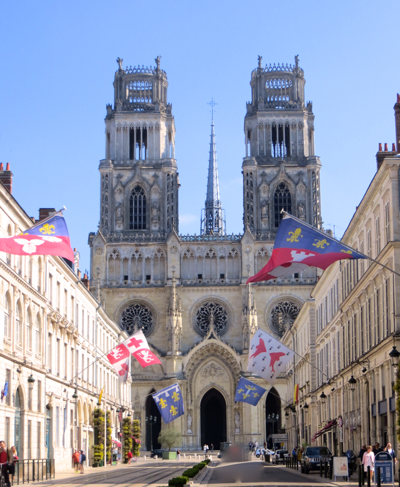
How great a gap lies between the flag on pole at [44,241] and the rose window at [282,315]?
6531cm

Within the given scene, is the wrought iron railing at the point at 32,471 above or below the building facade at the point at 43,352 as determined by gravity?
below

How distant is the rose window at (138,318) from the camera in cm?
9119

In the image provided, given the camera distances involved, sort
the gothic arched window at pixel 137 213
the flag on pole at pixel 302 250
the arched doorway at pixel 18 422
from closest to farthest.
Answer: the flag on pole at pixel 302 250 → the arched doorway at pixel 18 422 → the gothic arched window at pixel 137 213

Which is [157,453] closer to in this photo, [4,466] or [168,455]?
[168,455]

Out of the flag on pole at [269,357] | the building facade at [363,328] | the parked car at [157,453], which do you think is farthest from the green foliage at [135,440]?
the flag on pole at [269,357]

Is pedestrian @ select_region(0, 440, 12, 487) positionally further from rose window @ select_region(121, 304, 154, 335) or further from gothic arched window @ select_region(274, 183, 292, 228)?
gothic arched window @ select_region(274, 183, 292, 228)

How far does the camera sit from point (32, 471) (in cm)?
3366

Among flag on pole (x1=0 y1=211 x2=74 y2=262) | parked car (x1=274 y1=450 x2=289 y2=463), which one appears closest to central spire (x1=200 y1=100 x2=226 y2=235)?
parked car (x1=274 y1=450 x2=289 y2=463)

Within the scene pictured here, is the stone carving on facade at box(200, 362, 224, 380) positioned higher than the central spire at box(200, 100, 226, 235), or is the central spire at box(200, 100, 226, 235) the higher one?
the central spire at box(200, 100, 226, 235)

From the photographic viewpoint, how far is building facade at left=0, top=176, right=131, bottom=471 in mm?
35406

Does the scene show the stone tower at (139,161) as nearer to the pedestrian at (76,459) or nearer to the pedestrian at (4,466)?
the pedestrian at (76,459)

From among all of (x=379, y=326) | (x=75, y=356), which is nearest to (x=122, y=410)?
(x=75, y=356)

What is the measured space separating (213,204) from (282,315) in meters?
51.4

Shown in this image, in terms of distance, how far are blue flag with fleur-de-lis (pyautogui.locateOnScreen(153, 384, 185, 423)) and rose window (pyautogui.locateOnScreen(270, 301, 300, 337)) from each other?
136ft
